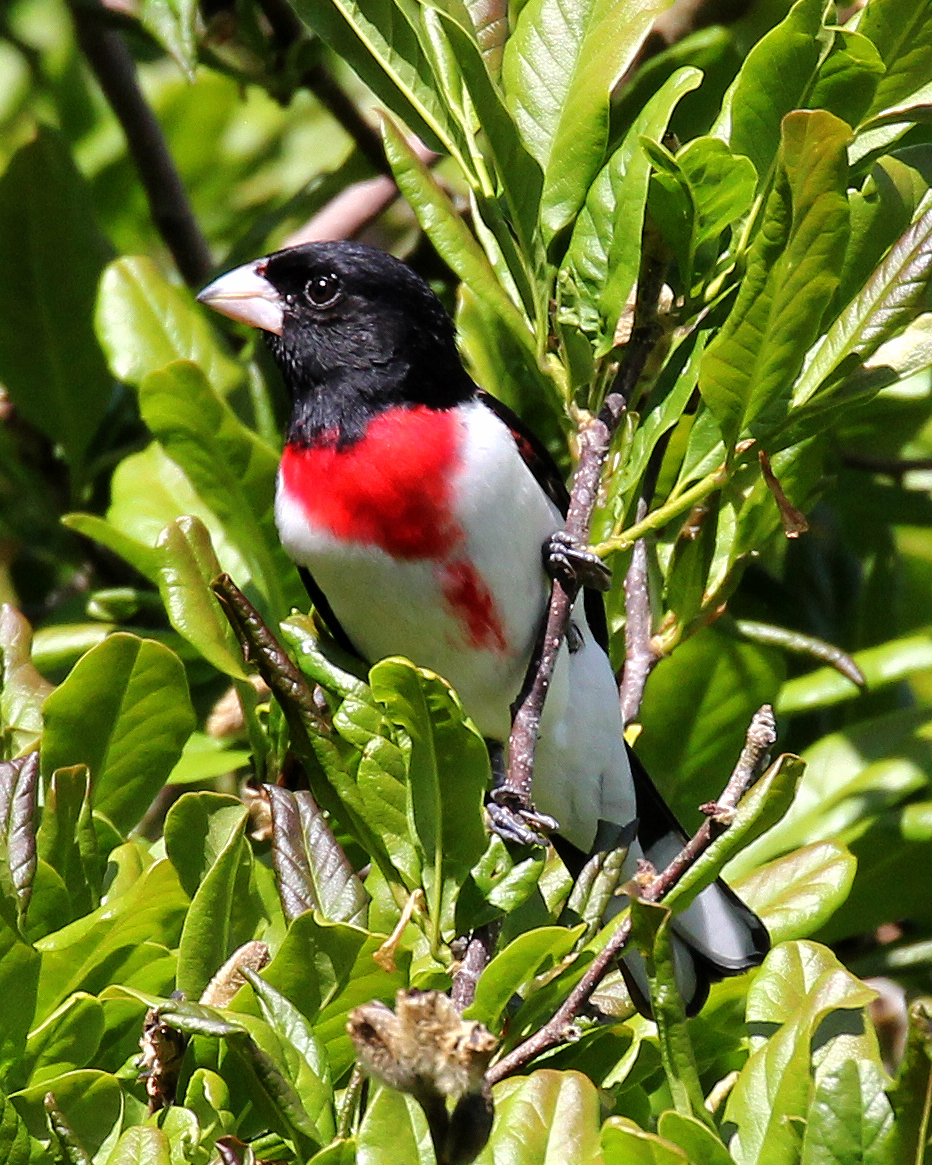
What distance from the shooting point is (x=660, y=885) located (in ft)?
5.57

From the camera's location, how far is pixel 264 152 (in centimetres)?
476

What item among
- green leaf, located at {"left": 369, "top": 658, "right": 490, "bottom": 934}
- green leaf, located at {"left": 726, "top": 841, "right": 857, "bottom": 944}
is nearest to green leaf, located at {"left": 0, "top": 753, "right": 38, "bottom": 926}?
green leaf, located at {"left": 369, "top": 658, "right": 490, "bottom": 934}

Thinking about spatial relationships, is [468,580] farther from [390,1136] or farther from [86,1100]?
[390,1136]

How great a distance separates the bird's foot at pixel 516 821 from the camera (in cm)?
203

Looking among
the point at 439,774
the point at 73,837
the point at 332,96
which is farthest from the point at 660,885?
the point at 332,96

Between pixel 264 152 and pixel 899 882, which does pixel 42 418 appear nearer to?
pixel 264 152

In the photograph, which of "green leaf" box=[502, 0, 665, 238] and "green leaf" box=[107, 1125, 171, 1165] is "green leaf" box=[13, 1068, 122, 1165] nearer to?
"green leaf" box=[107, 1125, 171, 1165]

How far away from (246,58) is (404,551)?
Result: 1.64 m

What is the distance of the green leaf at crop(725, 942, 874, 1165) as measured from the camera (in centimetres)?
152

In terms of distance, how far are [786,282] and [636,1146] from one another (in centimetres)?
107

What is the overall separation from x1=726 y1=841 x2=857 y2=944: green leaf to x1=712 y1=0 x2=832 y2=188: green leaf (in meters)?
0.95

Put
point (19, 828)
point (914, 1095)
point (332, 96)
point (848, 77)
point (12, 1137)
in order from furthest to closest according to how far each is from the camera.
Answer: point (332, 96) → point (848, 77) → point (19, 828) → point (12, 1137) → point (914, 1095)

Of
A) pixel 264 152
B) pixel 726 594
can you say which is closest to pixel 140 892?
pixel 726 594

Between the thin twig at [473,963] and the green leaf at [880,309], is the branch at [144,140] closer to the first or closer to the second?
the green leaf at [880,309]
